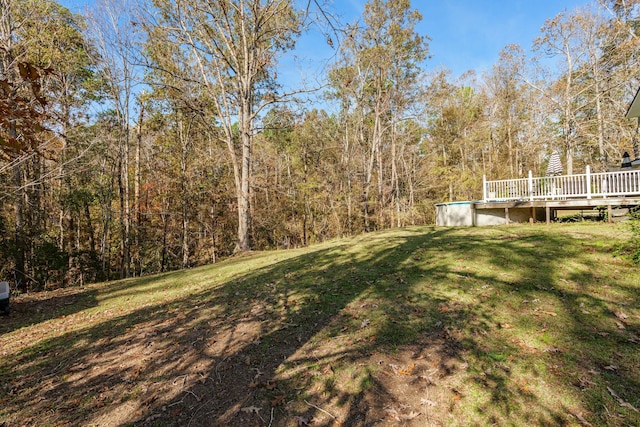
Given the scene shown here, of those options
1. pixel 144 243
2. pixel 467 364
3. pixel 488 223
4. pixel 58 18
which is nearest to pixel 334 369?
pixel 467 364

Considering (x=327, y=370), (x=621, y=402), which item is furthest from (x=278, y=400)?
(x=621, y=402)

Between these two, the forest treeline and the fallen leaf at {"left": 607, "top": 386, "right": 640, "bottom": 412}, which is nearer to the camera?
the fallen leaf at {"left": 607, "top": 386, "right": 640, "bottom": 412}

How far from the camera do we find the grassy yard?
8.13ft

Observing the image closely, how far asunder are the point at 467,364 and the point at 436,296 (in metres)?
1.49

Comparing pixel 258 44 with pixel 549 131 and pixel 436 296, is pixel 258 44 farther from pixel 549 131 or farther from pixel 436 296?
pixel 549 131

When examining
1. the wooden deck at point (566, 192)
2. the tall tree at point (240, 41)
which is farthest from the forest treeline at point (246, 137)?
the wooden deck at point (566, 192)

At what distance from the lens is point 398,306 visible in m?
4.11

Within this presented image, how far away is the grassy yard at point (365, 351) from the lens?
2.48m

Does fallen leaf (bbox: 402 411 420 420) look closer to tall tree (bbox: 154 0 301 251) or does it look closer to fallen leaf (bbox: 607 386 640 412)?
fallen leaf (bbox: 607 386 640 412)

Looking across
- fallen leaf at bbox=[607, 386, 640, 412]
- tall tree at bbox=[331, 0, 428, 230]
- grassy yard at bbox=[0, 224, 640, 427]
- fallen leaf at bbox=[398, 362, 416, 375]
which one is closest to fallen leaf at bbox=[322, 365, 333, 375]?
grassy yard at bbox=[0, 224, 640, 427]

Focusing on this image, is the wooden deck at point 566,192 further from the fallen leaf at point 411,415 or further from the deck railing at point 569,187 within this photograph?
the fallen leaf at point 411,415

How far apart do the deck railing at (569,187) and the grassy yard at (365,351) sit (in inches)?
206

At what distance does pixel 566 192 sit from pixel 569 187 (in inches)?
7.2

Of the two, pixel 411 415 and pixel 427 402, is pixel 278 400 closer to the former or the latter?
pixel 411 415
